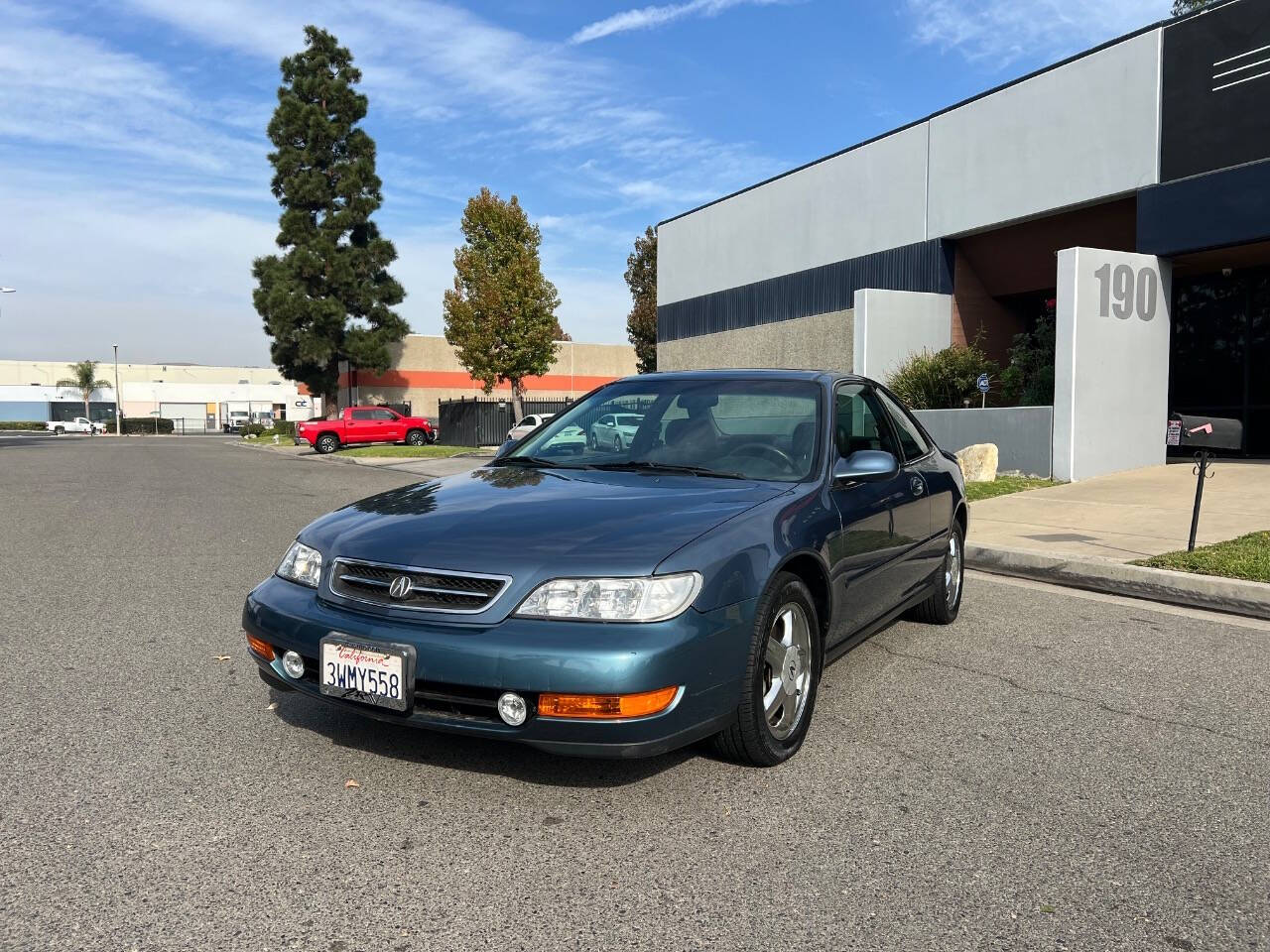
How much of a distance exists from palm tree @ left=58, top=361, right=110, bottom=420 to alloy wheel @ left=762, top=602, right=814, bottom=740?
101504 mm

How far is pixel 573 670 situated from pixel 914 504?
105 inches

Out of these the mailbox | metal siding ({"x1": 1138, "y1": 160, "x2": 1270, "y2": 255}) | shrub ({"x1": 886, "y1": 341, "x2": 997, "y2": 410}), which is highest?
metal siding ({"x1": 1138, "y1": 160, "x2": 1270, "y2": 255})

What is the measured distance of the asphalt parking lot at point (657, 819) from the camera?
244cm

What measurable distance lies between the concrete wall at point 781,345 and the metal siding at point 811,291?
0.20m

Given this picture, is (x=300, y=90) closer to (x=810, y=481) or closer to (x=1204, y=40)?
(x=1204, y=40)

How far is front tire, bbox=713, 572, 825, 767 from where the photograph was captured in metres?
3.22

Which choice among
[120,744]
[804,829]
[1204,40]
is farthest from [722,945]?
[1204,40]

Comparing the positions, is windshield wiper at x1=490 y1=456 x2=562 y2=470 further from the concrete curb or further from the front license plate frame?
the concrete curb

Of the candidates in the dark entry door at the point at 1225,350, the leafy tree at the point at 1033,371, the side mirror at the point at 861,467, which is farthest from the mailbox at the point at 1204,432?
the dark entry door at the point at 1225,350

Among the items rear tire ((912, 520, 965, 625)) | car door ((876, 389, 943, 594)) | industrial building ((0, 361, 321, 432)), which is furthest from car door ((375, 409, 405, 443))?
industrial building ((0, 361, 321, 432))

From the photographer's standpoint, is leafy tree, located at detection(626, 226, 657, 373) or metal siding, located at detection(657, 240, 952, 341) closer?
metal siding, located at detection(657, 240, 952, 341)

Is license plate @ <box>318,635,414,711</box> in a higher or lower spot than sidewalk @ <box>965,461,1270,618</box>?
higher

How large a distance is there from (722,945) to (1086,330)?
41.7 feet

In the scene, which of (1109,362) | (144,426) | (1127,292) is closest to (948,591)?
(1109,362)
